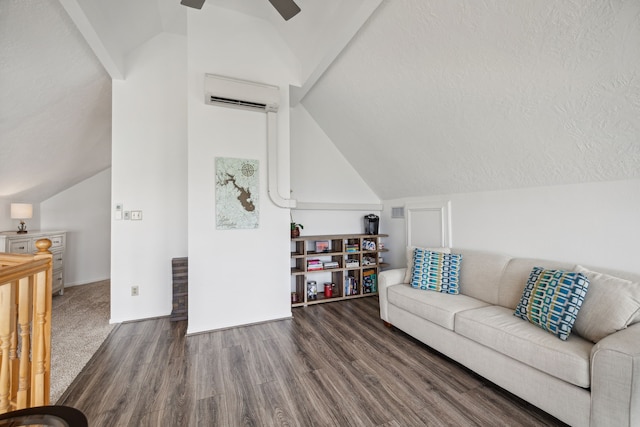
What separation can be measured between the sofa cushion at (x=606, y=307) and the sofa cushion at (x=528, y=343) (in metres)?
0.09

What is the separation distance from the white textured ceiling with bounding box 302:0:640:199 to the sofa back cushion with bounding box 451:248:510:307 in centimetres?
70

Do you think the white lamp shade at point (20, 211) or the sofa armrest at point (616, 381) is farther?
the white lamp shade at point (20, 211)

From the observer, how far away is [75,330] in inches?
109

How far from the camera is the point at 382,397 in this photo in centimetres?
175

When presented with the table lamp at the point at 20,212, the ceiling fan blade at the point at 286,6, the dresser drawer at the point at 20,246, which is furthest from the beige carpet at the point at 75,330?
the ceiling fan blade at the point at 286,6

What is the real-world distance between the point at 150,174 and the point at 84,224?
263cm

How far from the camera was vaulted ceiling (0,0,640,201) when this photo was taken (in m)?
1.57

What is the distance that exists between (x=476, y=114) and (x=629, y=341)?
171 centimetres

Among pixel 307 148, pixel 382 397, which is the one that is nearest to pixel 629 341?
pixel 382 397

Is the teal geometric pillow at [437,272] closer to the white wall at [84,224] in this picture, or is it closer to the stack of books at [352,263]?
the stack of books at [352,263]

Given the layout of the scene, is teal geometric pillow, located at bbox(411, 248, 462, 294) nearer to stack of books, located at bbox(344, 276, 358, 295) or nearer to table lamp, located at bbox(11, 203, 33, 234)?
stack of books, located at bbox(344, 276, 358, 295)

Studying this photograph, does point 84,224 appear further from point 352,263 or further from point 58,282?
point 352,263

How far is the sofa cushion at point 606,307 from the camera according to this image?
1518 millimetres

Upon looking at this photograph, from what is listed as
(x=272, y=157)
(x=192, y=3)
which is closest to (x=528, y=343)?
(x=272, y=157)
